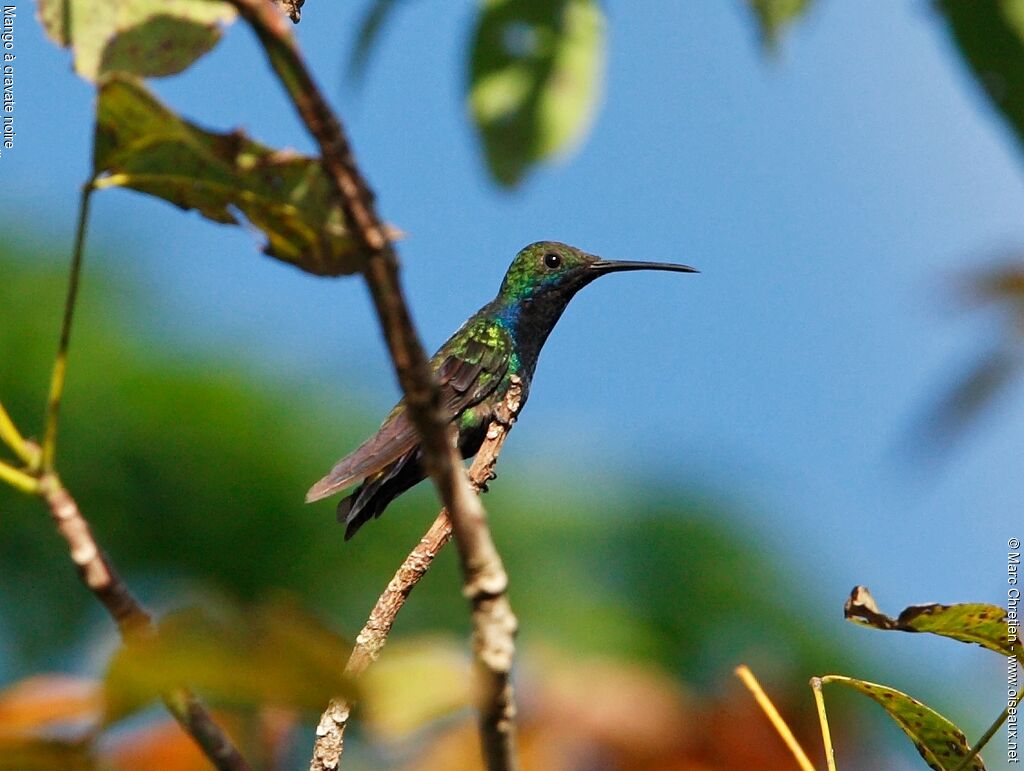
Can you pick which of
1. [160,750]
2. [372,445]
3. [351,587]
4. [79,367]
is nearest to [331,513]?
[351,587]

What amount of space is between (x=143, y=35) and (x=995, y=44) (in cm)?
54

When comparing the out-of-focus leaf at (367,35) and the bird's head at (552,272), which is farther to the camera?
the bird's head at (552,272)

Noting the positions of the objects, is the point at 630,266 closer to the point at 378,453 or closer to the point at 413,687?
the point at 378,453

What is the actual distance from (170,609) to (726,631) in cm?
1456

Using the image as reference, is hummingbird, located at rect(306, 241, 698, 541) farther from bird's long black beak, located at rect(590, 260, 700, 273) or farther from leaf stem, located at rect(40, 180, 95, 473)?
leaf stem, located at rect(40, 180, 95, 473)

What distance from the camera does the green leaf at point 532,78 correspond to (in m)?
0.58

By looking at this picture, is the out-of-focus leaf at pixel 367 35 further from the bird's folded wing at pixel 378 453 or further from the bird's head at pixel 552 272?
the bird's head at pixel 552 272

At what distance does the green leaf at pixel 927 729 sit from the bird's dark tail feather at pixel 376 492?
2471 mm

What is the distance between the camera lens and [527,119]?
1.97 ft

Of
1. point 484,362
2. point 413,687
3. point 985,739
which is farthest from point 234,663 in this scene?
point 484,362

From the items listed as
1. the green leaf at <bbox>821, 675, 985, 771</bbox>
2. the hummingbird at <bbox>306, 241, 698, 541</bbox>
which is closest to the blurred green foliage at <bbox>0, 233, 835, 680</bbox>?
the hummingbird at <bbox>306, 241, 698, 541</bbox>

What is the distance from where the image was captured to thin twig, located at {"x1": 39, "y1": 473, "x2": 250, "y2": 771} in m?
0.69

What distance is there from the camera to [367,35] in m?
0.67

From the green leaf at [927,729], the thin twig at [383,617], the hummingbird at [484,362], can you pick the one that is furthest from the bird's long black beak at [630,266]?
the green leaf at [927,729]
